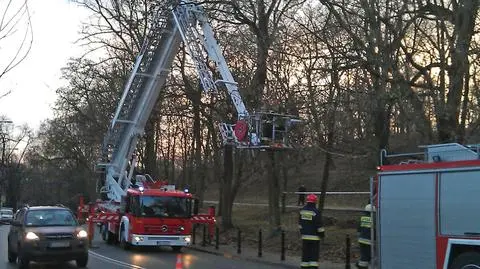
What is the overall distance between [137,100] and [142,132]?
1315 millimetres

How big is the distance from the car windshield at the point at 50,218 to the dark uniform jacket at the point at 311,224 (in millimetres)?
5962

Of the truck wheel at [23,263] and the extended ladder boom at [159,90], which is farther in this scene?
the extended ladder boom at [159,90]

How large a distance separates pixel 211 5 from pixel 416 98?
9834mm

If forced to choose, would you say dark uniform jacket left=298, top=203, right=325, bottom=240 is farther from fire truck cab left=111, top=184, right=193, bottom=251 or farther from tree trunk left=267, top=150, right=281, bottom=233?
tree trunk left=267, top=150, right=281, bottom=233

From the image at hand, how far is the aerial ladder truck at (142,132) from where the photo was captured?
17.7 metres

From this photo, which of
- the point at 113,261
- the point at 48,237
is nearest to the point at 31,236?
the point at 48,237

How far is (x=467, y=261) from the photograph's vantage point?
384 inches

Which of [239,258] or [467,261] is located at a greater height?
[467,261]

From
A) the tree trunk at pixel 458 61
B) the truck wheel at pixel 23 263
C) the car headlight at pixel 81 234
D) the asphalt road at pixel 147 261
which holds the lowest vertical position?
the asphalt road at pixel 147 261

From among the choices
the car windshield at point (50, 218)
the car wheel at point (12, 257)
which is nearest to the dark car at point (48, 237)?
the car windshield at point (50, 218)

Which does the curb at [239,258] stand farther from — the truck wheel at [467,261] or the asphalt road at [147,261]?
the truck wheel at [467,261]

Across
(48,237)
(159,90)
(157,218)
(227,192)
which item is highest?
(159,90)

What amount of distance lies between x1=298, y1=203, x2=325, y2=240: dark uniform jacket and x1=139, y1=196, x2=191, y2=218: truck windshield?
30.0 ft

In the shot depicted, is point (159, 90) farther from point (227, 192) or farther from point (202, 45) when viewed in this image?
point (227, 192)
